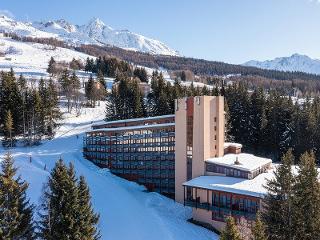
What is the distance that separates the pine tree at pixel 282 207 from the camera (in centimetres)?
3209

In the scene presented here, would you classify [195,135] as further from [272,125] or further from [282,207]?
[272,125]

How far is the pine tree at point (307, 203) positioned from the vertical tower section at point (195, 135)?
23515mm

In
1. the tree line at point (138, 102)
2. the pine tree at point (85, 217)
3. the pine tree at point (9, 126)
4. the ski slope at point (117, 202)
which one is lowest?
the ski slope at point (117, 202)

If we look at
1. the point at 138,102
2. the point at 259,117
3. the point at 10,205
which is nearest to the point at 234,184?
the point at 10,205

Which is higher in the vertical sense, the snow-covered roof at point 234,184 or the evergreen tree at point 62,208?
the evergreen tree at point 62,208

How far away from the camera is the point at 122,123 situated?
2672 inches

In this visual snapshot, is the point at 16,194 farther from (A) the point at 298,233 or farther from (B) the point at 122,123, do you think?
(B) the point at 122,123

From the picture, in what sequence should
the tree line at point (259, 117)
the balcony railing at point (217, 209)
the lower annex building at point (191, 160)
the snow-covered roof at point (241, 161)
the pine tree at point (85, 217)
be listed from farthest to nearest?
the tree line at point (259, 117)
the snow-covered roof at point (241, 161)
the lower annex building at point (191, 160)
the balcony railing at point (217, 209)
the pine tree at point (85, 217)

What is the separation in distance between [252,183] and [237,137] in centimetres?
3593

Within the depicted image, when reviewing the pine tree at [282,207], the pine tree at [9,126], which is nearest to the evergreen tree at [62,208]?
the pine tree at [282,207]

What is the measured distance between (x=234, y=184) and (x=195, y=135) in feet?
34.2

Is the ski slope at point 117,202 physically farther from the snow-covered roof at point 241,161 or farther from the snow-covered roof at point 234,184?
the snow-covered roof at point 241,161

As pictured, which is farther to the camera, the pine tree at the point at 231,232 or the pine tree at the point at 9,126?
the pine tree at the point at 9,126

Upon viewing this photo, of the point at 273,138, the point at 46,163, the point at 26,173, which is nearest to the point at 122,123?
the point at 46,163
